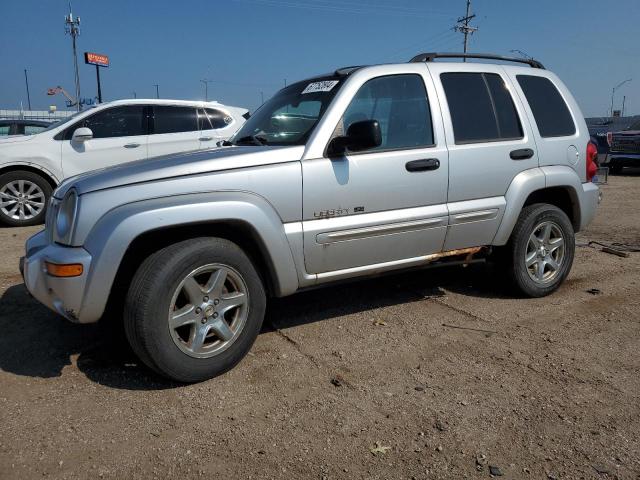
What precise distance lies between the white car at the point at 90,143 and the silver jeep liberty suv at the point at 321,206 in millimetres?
4403

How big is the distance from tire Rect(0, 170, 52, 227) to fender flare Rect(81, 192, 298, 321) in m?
5.68

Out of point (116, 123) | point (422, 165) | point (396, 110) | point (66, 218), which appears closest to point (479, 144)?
point (422, 165)

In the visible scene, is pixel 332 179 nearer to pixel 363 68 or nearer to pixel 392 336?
pixel 363 68

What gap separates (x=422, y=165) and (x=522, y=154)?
1.05 m

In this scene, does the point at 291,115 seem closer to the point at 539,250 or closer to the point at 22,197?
the point at 539,250

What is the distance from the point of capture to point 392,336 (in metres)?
3.88

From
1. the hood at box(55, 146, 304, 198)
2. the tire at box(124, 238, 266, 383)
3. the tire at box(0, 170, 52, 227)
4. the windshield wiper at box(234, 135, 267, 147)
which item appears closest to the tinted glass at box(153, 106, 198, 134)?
the tire at box(0, 170, 52, 227)

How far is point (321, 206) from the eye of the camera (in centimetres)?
347

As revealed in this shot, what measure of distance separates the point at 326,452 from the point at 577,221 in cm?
349

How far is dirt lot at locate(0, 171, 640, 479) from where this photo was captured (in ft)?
8.10

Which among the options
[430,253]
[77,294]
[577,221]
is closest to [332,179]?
[430,253]

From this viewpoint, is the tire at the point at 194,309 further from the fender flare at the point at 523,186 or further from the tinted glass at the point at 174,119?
the tinted glass at the point at 174,119

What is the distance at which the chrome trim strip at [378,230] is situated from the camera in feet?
11.5

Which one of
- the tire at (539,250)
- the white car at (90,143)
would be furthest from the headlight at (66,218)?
the white car at (90,143)
